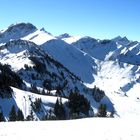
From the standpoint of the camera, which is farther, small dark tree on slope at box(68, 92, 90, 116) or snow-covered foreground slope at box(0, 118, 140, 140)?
small dark tree on slope at box(68, 92, 90, 116)

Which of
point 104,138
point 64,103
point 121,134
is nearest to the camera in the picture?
point 104,138

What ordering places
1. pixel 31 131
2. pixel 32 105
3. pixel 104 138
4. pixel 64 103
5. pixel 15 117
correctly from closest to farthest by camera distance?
1. pixel 104 138
2. pixel 31 131
3. pixel 15 117
4. pixel 32 105
5. pixel 64 103

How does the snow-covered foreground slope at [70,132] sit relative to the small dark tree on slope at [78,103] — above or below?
above

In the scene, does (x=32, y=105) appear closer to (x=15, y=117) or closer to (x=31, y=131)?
(x=15, y=117)

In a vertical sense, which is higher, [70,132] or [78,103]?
[70,132]

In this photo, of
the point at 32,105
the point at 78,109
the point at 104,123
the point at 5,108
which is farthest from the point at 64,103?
the point at 104,123

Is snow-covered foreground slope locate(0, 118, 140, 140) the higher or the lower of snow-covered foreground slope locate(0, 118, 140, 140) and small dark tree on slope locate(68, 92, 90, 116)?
the higher

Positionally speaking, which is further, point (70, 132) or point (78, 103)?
point (78, 103)

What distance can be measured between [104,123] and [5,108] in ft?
315

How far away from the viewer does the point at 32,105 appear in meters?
148

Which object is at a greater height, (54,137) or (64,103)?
(54,137)

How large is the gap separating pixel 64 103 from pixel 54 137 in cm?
13135

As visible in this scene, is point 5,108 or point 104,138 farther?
point 5,108

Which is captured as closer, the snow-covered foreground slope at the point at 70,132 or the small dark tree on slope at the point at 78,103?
the snow-covered foreground slope at the point at 70,132
